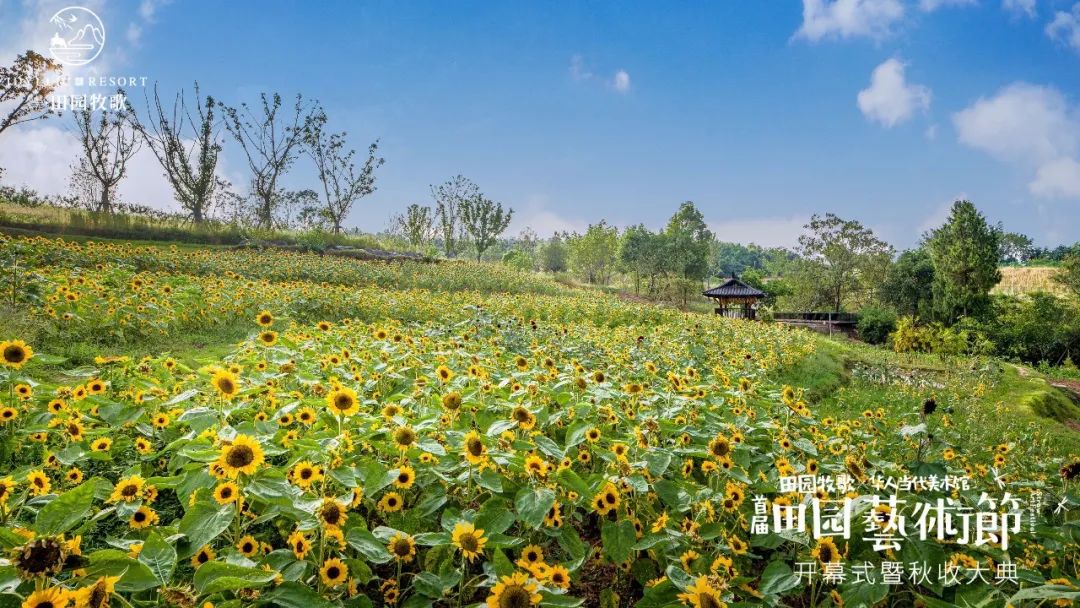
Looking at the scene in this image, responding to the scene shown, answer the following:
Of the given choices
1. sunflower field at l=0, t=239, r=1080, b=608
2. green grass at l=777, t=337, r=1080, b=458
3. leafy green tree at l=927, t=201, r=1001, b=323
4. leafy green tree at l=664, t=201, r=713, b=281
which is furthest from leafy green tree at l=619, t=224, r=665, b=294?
sunflower field at l=0, t=239, r=1080, b=608

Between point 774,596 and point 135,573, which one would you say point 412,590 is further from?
point 774,596

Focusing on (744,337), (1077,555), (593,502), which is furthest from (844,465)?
(744,337)

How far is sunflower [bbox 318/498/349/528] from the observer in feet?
4.56

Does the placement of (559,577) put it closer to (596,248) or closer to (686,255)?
(686,255)

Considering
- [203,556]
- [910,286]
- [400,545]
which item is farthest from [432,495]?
[910,286]

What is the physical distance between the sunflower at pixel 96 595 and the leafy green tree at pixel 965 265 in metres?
28.9

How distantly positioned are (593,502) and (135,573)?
4.03 ft

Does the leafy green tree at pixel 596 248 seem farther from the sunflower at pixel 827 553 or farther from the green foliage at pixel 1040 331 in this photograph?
the sunflower at pixel 827 553

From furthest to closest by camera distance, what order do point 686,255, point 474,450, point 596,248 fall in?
point 596,248
point 686,255
point 474,450

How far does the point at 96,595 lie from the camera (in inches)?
36.7

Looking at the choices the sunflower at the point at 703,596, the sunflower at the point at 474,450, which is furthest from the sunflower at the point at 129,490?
the sunflower at the point at 703,596

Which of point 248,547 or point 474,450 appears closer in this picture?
point 248,547

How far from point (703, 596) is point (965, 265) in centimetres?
2801

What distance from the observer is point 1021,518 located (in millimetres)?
2068
